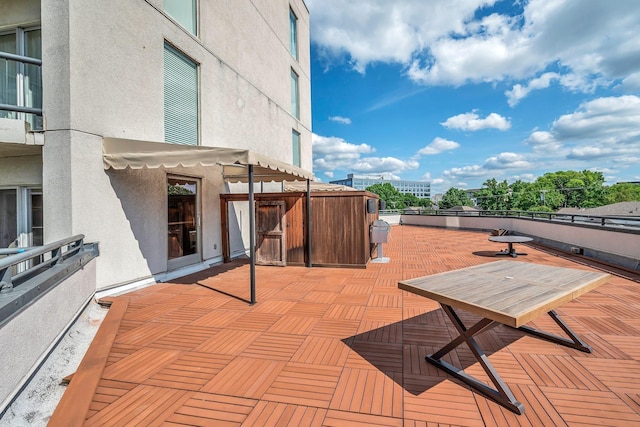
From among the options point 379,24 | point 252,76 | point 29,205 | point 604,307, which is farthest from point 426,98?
point 29,205

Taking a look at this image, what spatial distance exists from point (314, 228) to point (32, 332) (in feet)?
17.6

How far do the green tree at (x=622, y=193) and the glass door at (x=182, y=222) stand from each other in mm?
87005

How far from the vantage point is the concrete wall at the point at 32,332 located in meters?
1.82

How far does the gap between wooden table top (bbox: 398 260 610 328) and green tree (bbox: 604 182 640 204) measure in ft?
282

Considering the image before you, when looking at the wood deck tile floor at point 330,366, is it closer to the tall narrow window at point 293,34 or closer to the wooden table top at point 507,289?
the wooden table top at point 507,289

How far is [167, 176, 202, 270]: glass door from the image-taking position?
5973 mm

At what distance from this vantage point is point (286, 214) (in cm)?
724

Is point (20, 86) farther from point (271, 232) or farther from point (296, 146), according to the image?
point (296, 146)

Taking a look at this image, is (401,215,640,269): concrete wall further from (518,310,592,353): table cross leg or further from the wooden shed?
the wooden shed

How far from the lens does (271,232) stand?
7.24 meters

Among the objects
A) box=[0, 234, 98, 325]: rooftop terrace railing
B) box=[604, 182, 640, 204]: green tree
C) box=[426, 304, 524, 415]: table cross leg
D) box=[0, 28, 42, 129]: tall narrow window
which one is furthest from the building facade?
box=[604, 182, 640, 204]: green tree

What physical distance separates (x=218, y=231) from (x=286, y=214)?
6.19 feet

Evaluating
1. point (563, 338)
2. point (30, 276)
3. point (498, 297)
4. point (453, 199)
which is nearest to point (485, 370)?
point (498, 297)

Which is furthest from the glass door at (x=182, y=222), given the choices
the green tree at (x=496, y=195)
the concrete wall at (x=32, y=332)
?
the green tree at (x=496, y=195)
